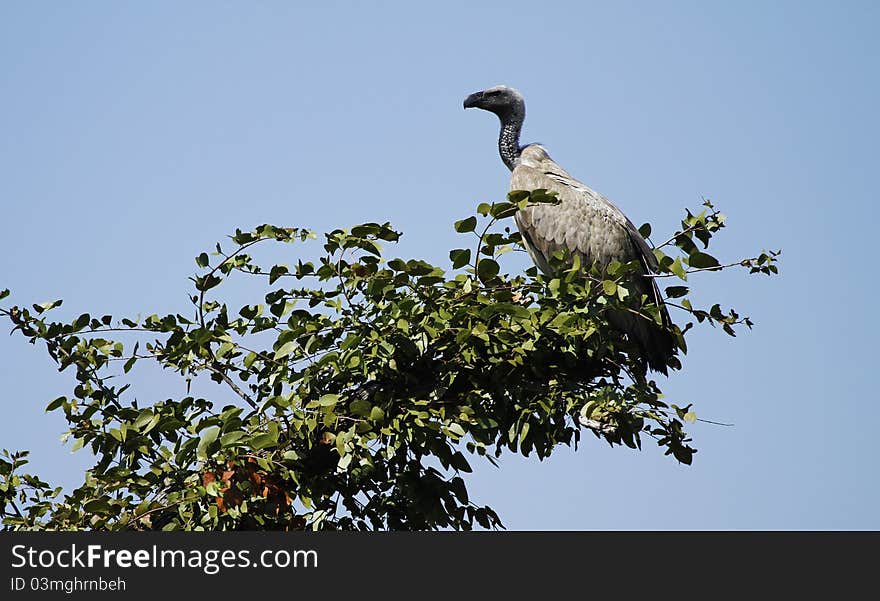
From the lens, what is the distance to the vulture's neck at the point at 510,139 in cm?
955

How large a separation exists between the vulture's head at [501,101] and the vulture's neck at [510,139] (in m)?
0.03

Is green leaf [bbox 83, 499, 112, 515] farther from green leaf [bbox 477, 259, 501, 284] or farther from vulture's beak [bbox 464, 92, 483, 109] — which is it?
vulture's beak [bbox 464, 92, 483, 109]

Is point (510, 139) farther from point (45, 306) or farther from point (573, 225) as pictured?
point (45, 306)

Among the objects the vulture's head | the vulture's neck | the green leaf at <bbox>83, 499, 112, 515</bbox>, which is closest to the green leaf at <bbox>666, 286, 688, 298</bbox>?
the green leaf at <bbox>83, 499, 112, 515</bbox>

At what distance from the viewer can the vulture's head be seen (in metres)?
9.72

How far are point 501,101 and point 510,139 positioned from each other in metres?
0.39

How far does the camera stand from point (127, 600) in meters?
4.55

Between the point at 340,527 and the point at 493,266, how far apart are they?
1595 millimetres

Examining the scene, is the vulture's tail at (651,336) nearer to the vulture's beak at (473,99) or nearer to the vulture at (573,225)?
the vulture at (573,225)

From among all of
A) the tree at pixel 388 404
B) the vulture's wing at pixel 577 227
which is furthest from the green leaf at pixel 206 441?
the vulture's wing at pixel 577 227

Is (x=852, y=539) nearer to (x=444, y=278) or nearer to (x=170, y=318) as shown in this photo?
(x=444, y=278)

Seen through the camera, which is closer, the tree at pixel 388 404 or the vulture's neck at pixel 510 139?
the tree at pixel 388 404

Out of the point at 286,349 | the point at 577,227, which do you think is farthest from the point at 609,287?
the point at 577,227

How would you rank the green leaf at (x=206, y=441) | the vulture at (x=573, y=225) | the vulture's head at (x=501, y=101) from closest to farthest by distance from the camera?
the green leaf at (x=206, y=441) → the vulture at (x=573, y=225) → the vulture's head at (x=501, y=101)
